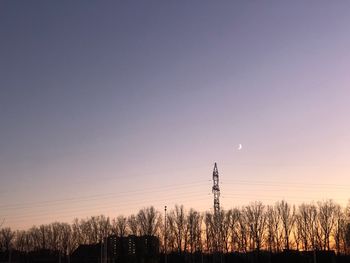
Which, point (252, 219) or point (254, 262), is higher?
point (252, 219)

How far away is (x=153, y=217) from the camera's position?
12694 cm

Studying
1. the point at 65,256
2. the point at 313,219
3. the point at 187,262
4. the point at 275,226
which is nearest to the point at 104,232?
the point at 65,256

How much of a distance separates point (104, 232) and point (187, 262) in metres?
26.0

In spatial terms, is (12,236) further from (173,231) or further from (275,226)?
(275,226)

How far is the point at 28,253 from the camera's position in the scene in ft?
476

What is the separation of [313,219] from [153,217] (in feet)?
130

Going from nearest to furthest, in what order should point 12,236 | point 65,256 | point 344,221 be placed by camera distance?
1. point 344,221
2. point 65,256
3. point 12,236

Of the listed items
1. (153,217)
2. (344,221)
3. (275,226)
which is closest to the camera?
(344,221)

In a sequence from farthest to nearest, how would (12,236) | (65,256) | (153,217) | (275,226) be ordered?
(12,236)
(65,256)
(153,217)
(275,226)

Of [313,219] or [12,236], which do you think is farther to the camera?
[12,236]

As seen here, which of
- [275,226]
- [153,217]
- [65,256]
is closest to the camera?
[275,226]

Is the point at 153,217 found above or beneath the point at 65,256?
above

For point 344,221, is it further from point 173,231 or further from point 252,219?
point 173,231

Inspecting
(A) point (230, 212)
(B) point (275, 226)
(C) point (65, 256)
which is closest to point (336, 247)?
(B) point (275, 226)
